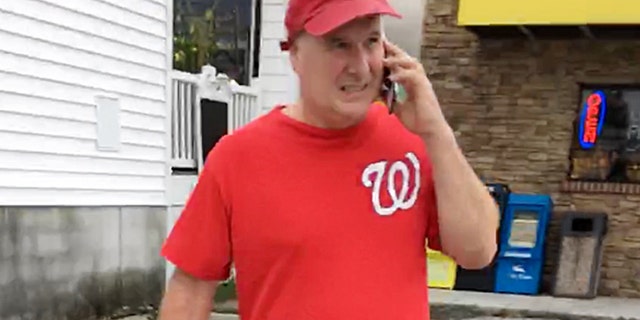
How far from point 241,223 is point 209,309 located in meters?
0.25

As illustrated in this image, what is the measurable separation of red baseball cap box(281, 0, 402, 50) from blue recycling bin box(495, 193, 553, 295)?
8240 millimetres

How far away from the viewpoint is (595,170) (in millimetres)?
10211

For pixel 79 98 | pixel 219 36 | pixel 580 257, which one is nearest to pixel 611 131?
pixel 580 257

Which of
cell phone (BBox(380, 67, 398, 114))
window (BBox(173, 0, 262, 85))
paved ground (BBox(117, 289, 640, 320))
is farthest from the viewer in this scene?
window (BBox(173, 0, 262, 85))

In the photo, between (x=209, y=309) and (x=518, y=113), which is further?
(x=518, y=113)

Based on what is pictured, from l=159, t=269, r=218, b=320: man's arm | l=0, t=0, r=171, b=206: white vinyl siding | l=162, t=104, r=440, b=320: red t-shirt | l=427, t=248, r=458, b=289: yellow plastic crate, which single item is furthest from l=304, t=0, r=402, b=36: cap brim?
l=427, t=248, r=458, b=289: yellow plastic crate

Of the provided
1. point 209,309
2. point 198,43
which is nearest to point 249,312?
point 209,309

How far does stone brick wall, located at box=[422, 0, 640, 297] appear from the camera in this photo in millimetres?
10047

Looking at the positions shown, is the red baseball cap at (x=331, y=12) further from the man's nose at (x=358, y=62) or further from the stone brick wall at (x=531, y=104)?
the stone brick wall at (x=531, y=104)

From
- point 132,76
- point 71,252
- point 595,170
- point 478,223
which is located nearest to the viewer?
point 478,223

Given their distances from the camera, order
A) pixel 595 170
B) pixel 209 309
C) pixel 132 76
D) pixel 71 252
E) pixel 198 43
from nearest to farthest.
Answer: pixel 209 309
pixel 71 252
pixel 132 76
pixel 198 43
pixel 595 170

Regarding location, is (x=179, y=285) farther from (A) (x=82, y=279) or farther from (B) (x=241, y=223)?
(A) (x=82, y=279)

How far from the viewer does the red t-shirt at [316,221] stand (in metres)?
1.96

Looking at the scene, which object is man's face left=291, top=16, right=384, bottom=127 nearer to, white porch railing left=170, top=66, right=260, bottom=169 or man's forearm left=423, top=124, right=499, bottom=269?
man's forearm left=423, top=124, right=499, bottom=269
